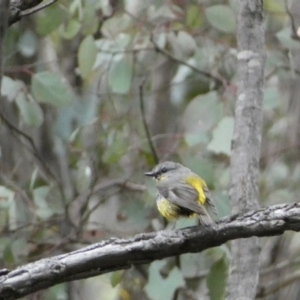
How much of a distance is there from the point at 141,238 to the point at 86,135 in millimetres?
2537

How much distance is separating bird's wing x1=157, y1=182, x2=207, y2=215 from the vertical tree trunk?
131mm

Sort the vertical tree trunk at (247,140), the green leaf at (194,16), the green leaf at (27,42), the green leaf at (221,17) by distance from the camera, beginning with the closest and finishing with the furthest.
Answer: the vertical tree trunk at (247,140), the green leaf at (221,17), the green leaf at (194,16), the green leaf at (27,42)

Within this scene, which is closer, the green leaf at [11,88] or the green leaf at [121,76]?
the green leaf at [11,88]

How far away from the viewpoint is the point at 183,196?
261 cm

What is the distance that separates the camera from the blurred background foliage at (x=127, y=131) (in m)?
3.48

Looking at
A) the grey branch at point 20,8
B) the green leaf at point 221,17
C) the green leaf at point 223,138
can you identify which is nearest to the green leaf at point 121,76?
the green leaf at point 221,17

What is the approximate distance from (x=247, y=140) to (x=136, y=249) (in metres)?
0.85

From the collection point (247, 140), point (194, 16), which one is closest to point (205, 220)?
point (247, 140)

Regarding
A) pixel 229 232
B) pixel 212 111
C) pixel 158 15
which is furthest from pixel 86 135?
pixel 229 232

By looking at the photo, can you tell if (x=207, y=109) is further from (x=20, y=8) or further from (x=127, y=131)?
(x=20, y=8)

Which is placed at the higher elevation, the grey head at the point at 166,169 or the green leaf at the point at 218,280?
the grey head at the point at 166,169

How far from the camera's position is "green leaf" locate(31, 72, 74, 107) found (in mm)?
3449

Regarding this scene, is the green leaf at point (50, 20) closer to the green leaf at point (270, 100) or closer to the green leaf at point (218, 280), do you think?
the green leaf at point (270, 100)

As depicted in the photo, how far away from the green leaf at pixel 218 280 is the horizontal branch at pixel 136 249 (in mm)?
1038
